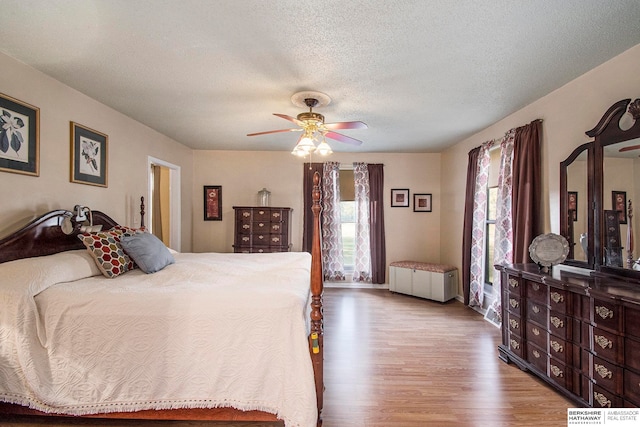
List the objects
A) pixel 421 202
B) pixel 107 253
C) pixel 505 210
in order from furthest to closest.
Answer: pixel 421 202, pixel 505 210, pixel 107 253

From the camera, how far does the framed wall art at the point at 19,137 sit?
2031 millimetres

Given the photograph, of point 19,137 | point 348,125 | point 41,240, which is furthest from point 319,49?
point 41,240

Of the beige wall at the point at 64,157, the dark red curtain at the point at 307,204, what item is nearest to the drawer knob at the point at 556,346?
the dark red curtain at the point at 307,204

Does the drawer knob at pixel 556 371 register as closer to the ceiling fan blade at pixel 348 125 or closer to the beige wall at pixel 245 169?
the beige wall at pixel 245 169

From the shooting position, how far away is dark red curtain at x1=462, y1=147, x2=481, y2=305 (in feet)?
12.9

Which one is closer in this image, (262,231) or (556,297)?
(556,297)

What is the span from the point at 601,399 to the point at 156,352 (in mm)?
2727

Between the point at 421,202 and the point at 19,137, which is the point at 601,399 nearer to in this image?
the point at 421,202

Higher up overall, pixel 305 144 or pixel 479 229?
pixel 305 144

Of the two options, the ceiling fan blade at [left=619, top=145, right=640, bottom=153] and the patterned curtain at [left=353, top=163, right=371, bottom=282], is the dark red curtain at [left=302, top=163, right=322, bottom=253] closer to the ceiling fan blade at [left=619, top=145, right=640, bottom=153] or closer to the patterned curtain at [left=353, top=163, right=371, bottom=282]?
the patterned curtain at [left=353, top=163, right=371, bottom=282]

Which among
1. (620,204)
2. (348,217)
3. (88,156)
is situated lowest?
(348,217)

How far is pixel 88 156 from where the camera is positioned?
2.78 metres

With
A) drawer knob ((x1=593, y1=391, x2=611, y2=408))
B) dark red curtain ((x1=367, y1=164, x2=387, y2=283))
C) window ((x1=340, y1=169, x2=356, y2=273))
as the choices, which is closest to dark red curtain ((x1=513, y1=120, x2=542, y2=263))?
drawer knob ((x1=593, y1=391, x2=611, y2=408))

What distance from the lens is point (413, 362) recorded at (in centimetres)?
253
